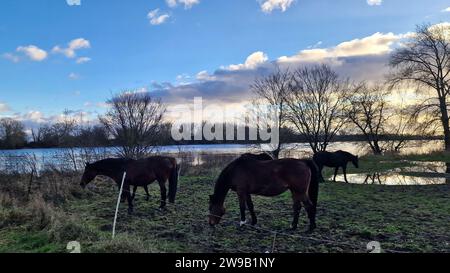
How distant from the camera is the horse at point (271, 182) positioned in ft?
23.0

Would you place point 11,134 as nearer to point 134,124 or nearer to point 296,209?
point 134,124

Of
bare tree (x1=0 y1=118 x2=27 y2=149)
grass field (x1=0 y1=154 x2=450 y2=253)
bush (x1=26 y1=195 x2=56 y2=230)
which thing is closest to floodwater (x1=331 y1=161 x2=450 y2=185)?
grass field (x1=0 y1=154 x2=450 y2=253)

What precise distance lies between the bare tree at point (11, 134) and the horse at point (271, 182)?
32.8m

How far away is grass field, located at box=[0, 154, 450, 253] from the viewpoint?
572cm

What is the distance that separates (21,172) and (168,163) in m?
7.28

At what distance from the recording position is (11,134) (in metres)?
34.5

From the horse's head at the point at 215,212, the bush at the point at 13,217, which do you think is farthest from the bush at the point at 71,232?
the horse's head at the point at 215,212

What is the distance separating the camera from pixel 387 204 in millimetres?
9664

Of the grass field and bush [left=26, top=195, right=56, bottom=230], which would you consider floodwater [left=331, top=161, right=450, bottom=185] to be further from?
bush [left=26, top=195, right=56, bottom=230]

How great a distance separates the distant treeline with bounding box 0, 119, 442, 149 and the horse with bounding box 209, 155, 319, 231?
1355 centimetres

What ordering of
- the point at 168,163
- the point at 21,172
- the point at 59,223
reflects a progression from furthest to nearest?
1. the point at 21,172
2. the point at 168,163
3. the point at 59,223
